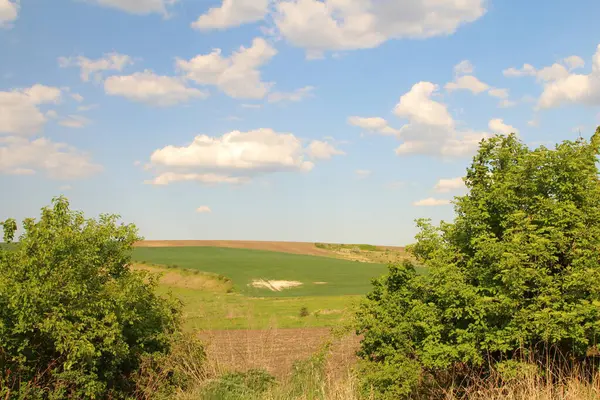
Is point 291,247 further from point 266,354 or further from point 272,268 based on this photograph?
point 266,354

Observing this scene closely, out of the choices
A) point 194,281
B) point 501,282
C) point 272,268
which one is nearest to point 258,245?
point 272,268

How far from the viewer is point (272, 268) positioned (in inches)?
2864

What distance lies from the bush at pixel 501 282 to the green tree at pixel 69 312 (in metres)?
6.82

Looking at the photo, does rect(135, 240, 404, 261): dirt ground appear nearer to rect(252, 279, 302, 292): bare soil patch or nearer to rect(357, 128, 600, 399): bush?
rect(252, 279, 302, 292): bare soil patch

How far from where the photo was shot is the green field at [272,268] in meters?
60.7

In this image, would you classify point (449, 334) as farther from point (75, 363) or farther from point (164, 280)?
point (164, 280)

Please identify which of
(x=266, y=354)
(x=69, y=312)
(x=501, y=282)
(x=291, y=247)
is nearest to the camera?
(x=501, y=282)

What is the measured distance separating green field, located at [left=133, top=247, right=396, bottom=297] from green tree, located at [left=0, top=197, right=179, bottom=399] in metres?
42.5

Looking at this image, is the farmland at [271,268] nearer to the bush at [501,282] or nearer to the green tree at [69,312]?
the green tree at [69,312]

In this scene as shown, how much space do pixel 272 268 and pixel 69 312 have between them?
59.8 metres

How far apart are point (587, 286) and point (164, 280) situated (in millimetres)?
56444

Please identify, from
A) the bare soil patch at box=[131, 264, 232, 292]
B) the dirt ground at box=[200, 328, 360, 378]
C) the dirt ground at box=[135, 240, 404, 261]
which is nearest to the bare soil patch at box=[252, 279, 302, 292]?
the bare soil patch at box=[131, 264, 232, 292]

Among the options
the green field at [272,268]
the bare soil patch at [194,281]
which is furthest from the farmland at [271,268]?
the bare soil patch at [194,281]

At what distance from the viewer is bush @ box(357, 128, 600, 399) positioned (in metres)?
11.6
